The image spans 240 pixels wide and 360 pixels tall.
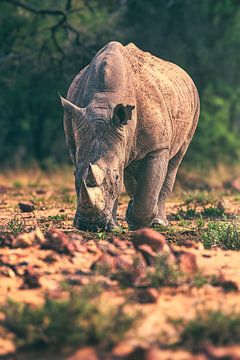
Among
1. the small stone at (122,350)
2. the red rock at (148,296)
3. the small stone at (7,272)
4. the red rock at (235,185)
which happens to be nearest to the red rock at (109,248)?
the small stone at (7,272)

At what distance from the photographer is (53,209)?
11.0m

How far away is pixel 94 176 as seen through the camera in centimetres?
723

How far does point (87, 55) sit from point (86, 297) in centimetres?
1156

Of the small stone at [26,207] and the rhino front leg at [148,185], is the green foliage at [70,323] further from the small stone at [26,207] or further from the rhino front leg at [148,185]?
the small stone at [26,207]

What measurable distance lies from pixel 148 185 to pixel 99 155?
1.16 metres

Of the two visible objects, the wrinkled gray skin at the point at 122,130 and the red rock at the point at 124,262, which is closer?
the red rock at the point at 124,262

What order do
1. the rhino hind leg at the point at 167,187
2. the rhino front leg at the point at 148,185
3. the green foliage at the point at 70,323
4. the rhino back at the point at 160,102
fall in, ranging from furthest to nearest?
the rhino hind leg at the point at 167,187
the rhino front leg at the point at 148,185
the rhino back at the point at 160,102
the green foliage at the point at 70,323

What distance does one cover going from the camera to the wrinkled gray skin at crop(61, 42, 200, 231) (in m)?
7.50

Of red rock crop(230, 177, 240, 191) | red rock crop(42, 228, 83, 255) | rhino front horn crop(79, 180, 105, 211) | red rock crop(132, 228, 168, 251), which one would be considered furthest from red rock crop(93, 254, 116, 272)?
red rock crop(230, 177, 240, 191)

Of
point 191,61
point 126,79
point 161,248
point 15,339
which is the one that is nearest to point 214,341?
point 15,339

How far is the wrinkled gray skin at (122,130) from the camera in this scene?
7.50m

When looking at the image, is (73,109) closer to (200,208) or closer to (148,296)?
(148,296)

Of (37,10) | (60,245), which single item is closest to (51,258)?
(60,245)

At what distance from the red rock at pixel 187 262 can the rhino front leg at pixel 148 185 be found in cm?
283
